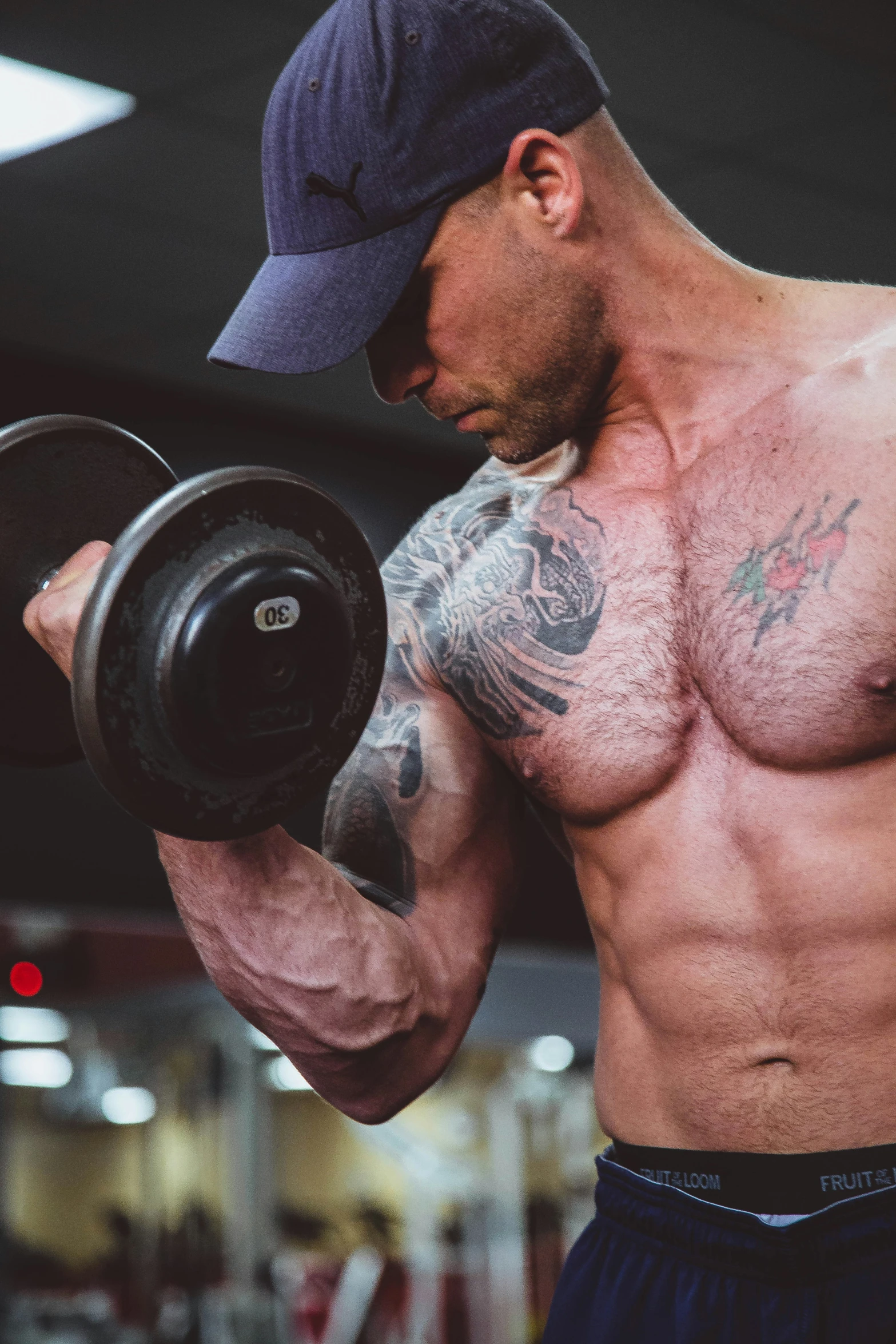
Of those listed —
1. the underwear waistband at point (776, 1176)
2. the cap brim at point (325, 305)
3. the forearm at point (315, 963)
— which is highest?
the cap brim at point (325, 305)

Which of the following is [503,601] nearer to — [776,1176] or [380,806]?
[380,806]

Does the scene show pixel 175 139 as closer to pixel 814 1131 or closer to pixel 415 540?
pixel 415 540

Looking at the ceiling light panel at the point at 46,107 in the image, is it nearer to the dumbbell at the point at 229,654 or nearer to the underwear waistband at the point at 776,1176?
the dumbbell at the point at 229,654

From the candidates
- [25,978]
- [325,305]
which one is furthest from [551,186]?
[25,978]

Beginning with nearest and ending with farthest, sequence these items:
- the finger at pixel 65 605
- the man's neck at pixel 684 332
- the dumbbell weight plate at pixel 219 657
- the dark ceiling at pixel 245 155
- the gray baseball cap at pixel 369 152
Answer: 1. the dumbbell weight plate at pixel 219 657
2. the finger at pixel 65 605
3. the gray baseball cap at pixel 369 152
4. the man's neck at pixel 684 332
5. the dark ceiling at pixel 245 155

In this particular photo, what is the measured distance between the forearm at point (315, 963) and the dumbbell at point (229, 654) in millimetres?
126

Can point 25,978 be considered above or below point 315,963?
below

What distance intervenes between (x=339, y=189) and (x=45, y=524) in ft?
1.28

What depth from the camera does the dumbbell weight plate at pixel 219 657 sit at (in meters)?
1.14

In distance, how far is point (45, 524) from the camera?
4.68ft

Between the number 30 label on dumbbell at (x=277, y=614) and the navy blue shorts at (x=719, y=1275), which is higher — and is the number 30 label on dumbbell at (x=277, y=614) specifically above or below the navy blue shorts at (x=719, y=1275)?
above

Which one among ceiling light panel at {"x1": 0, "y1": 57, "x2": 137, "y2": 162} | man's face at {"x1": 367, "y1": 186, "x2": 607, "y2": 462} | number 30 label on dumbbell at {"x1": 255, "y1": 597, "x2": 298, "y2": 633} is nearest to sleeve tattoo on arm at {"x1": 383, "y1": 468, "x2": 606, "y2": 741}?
man's face at {"x1": 367, "y1": 186, "x2": 607, "y2": 462}

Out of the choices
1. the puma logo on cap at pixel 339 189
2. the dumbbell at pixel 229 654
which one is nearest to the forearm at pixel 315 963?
the dumbbell at pixel 229 654

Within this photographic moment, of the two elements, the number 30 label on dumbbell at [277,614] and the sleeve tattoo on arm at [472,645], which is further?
the sleeve tattoo on arm at [472,645]
